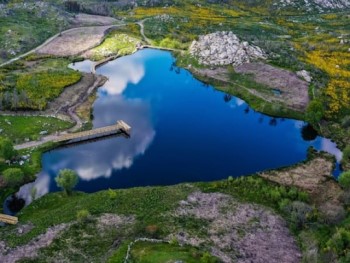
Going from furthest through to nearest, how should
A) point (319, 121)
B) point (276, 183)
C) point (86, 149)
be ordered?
point (319, 121)
point (86, 149)
point (276, 183)

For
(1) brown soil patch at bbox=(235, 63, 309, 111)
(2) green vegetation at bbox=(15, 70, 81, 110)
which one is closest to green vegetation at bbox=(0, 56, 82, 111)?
(2) green vegetation at bbox=(15, 70, 81, 110)

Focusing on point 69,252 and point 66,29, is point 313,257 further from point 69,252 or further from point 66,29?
point 66,29

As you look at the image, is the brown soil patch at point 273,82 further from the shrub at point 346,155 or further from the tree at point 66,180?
the tree at point 66,180

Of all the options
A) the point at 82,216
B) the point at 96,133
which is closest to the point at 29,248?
the point at 82,216

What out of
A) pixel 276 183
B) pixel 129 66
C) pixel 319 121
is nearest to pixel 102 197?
pixel 276 183

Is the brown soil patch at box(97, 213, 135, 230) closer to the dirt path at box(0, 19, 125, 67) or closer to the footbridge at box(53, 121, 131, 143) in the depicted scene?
the footbridge at box(53, 121, 131, 143)

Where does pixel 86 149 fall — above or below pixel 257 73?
below

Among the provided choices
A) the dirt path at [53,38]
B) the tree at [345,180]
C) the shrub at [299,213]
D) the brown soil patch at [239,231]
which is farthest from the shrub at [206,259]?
the dirt path at [53,38]

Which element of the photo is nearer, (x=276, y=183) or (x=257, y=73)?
(x=276, y=183)
